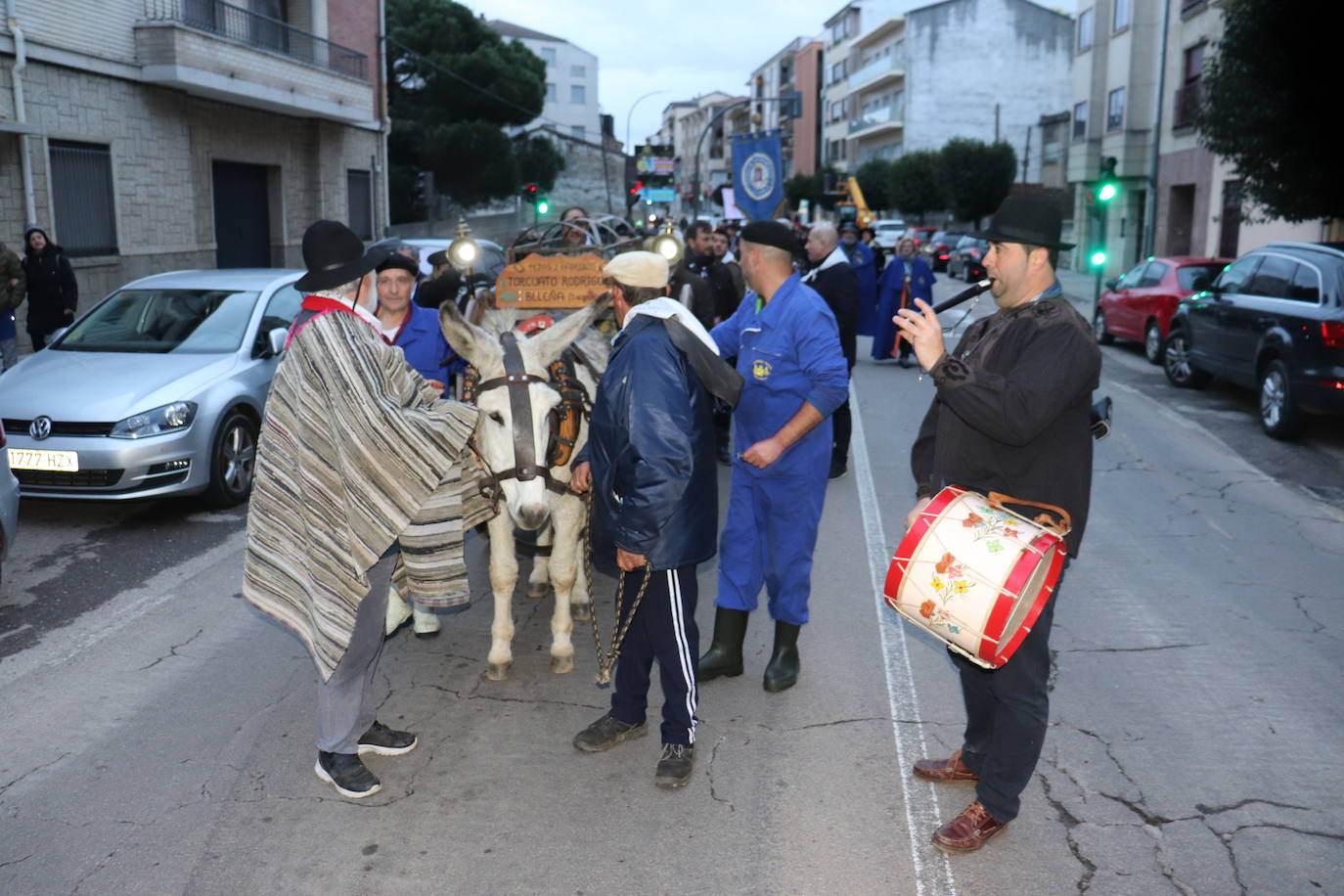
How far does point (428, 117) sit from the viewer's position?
142ft

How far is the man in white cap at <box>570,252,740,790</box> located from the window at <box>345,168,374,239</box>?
2632 centimetres

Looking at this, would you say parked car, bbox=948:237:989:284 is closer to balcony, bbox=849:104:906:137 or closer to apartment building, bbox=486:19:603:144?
balcony, bbox=849:104:906:137

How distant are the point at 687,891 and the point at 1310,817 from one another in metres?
2.31

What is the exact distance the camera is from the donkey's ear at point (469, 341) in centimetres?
517

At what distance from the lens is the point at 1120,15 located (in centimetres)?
3950

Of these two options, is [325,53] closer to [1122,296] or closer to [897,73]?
[1122,296]

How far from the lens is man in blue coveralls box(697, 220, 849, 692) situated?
4996 mm

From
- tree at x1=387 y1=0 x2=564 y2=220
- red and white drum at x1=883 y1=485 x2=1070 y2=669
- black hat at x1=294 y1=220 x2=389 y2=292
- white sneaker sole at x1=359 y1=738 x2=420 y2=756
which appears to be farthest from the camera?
tree at x1=387 y1=0 x2=564 y2=220

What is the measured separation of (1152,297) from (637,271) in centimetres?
1504

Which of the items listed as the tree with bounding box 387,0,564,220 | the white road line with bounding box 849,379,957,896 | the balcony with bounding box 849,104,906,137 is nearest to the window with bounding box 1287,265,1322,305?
the white road line with bounding box 849,379,957,896

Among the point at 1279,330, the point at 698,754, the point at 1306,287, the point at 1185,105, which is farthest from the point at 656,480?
the point at 1185,105

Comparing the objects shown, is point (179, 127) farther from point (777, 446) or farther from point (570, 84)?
point (570, 84)

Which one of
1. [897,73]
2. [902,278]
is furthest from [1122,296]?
[897,73]

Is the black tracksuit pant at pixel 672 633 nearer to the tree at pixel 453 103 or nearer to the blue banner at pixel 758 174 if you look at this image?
the blue banner at pixel 758 174
